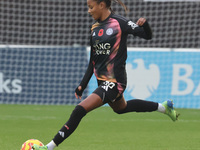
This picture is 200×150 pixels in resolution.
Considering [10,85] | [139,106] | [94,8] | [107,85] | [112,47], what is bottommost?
[10,85]

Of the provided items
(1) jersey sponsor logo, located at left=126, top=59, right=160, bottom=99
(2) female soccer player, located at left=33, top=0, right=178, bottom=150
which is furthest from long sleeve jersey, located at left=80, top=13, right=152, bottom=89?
(1) jersey sponsor logo, located at left=126, top=59, right=160, bottom=99

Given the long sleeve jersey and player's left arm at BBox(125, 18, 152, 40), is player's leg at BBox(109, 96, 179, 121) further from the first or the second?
player's left arm at BBox(125, 18, 152, 40)

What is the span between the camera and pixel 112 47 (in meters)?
5.96

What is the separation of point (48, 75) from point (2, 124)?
4216 mm

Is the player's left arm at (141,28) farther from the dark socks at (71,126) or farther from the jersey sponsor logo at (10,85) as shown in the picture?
the jersey sponsor logo at (10,85)

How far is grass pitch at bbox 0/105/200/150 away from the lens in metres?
6.74

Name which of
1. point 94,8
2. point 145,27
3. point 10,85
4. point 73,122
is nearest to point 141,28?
point 145,27

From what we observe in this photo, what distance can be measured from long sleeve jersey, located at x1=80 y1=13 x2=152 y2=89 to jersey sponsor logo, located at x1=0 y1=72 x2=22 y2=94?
23.7ft

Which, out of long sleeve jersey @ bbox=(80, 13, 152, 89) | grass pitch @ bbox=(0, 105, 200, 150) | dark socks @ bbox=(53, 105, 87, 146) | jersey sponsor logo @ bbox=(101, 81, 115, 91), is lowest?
grass pitch @ bbox=(0, 105, 200, 150)

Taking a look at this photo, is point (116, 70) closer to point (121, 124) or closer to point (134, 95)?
point (121, 124)

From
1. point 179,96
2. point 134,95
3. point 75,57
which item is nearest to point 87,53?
point 75,57

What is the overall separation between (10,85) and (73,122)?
7679 mm

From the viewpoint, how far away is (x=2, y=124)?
905cm

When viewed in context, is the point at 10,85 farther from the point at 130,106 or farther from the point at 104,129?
the point at 130,106
